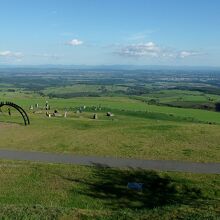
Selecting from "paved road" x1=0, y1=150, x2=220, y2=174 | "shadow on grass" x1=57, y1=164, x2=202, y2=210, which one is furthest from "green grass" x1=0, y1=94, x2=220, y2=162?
"shadow on grass" x1=57, y1=164, x2=202, y2=210

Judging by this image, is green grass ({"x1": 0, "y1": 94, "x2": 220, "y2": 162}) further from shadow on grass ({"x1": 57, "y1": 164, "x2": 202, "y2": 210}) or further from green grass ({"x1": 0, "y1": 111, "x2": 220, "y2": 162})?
shadow on grass ({"x1": 57, "y1": 164, "x2": 202, "y2": 210})

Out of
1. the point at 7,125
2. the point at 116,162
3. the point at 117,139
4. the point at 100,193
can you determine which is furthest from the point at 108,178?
the point at 7,125

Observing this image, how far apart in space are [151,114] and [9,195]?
45.3m

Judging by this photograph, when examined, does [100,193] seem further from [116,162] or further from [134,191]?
[116,162]

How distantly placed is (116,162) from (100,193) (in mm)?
5362

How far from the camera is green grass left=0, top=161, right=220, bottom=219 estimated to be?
1484cm

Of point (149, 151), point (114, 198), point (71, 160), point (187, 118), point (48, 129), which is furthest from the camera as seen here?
point (187, 118)

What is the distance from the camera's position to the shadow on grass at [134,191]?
18.8 m

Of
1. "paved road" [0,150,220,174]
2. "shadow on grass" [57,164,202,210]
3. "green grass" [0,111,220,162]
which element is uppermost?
"green grass" [0,111,220,162]

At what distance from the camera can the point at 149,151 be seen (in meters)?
27.7

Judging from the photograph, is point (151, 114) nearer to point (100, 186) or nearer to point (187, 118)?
point (187, 118)

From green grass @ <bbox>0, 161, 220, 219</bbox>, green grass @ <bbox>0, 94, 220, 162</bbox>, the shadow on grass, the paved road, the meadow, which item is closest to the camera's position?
green grass @ <bbox>0, 161, 220, 219</bbox>

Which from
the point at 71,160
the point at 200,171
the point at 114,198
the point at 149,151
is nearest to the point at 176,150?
the point at 149,151

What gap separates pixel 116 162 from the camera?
25172mm
